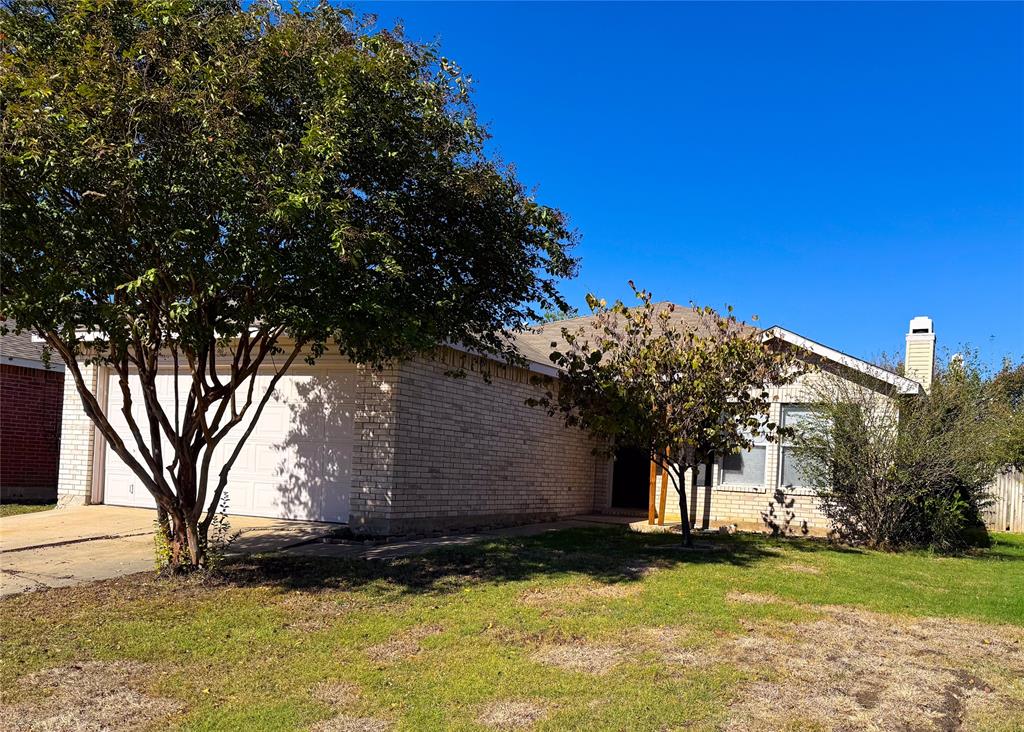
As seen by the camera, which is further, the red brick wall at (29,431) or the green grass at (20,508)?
the red brick wall at (29,431)

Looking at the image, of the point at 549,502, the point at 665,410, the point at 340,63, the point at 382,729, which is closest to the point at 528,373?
the point at 549,502

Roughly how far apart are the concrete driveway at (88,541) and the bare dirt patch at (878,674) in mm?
6465

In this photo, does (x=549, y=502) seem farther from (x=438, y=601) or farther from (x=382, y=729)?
(x=382, y=729)

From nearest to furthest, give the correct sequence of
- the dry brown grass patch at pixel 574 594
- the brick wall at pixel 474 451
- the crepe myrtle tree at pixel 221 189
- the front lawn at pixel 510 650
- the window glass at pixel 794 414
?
the front lawn at pixel 510 650 < the crepe myrtle tree at pixel 221 189 < the dry brown grass patch at pixel 574 594 < the brick wall at pixel 474 451 < the window glass at pixel 794 414

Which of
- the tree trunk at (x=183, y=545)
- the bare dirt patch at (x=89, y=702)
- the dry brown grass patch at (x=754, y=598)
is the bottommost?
the bare dirt patch at (x=89, y=702)

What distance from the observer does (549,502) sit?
667 inches

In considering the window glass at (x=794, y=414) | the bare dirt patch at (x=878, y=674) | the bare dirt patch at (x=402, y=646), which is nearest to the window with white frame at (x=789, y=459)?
the window glass at (x=794, y=414)

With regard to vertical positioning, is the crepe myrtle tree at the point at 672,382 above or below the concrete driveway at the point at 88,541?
above

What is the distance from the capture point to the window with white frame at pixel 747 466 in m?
15.7

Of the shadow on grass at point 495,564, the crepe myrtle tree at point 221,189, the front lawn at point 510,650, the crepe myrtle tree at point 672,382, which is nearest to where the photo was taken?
the front lawn at point 510,650

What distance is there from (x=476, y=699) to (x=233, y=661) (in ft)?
6.30

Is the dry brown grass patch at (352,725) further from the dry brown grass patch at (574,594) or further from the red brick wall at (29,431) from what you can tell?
the red brick wall at (29,431)

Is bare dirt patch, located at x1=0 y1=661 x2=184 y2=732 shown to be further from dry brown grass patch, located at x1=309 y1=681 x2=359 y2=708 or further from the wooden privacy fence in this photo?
the wooden privacy fence

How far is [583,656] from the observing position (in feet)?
20.7
